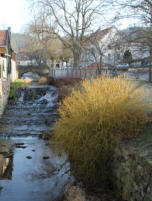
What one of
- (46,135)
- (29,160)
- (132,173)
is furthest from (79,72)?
(132,173)

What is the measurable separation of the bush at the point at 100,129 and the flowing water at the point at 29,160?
2.85 feet

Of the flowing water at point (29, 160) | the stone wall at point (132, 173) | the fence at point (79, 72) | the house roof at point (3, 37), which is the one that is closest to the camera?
the stone wall at point (132, 173)

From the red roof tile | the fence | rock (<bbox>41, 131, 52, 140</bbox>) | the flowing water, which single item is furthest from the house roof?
rock (<bbox>41, 131, 52, 140</bbox>)

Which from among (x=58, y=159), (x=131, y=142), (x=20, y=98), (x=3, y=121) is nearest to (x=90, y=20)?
(x=20, y=98)

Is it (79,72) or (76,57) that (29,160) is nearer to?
(79,72)

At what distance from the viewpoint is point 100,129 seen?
6.02 m

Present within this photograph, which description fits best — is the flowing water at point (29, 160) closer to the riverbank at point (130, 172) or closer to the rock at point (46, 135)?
the rock at point (46, 135)

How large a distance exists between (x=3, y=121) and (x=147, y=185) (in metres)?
10.3

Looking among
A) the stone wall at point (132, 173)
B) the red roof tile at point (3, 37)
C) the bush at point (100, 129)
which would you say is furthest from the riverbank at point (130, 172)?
the red roof tile at point (3, 37)

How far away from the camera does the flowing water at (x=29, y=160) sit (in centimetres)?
618

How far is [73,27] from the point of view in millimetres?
28484

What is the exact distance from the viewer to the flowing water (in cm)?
618

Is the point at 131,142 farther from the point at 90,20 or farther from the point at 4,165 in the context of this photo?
the point at 90,20

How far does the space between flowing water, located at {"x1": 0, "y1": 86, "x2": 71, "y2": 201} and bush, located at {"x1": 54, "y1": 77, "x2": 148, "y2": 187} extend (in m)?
0.87
